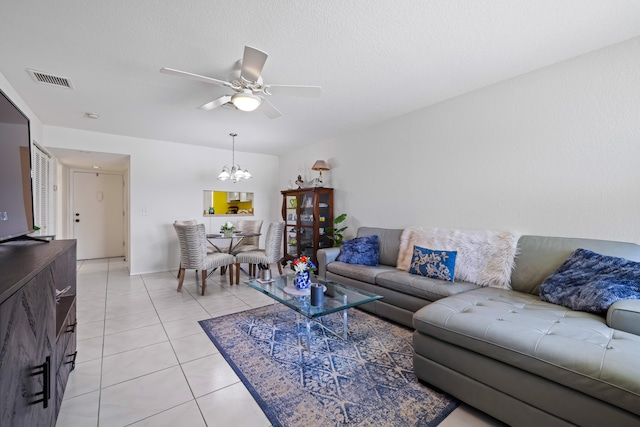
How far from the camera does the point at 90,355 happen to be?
2145 millimetres

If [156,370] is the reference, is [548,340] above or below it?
above

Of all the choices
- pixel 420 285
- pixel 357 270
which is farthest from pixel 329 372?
pixel 357 270

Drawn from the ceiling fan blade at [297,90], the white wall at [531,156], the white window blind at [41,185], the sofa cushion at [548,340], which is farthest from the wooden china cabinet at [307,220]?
the white window blind at [41,185]

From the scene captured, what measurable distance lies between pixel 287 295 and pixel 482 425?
1.59 metres

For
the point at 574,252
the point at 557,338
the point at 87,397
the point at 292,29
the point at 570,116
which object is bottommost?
the point at 87,397

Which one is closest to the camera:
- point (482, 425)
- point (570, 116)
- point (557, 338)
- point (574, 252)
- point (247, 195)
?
point (557, 338)

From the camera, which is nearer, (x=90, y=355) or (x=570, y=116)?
(x=90, y=355)

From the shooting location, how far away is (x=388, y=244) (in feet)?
11.6

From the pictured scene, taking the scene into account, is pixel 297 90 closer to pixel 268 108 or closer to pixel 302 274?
pixel 268 108

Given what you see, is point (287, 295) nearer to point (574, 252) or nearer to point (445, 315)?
point (445, 315)

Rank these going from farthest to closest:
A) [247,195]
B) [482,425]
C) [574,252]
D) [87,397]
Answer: [247,195]
[574,252]
[87,397]
[482,425]

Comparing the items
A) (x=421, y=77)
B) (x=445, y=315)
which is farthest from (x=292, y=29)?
(x=445, y=315)

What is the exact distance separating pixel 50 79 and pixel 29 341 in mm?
Result: 2819

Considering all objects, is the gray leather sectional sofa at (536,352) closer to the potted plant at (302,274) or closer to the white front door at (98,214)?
the potted plant at (302,274)
